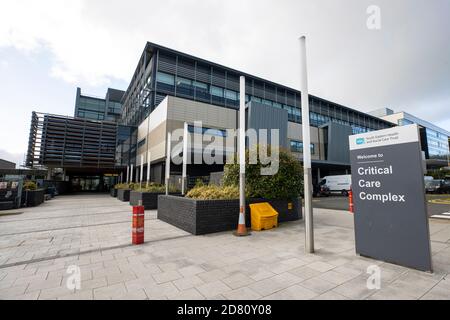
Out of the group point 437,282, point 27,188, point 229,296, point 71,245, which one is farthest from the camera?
point 27,188

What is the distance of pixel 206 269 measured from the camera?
3.86 meters

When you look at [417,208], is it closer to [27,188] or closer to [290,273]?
[290,273]

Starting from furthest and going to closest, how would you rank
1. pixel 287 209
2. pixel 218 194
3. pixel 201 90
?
1. pixel 201 90
2. pixel 287 209
3. pixel 218 194

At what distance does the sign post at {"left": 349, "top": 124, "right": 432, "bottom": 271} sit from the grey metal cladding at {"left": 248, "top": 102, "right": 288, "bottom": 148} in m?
19.4

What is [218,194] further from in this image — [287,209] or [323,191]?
[323,191]

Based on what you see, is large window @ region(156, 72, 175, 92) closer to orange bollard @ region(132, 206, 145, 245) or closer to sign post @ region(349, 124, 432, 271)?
orange bollard @ region(132, 206, 145, 245)

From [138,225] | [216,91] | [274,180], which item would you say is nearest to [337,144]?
[216,91]

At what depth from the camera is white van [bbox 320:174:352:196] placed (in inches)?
968

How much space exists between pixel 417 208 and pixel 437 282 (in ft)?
Answer: 3.63

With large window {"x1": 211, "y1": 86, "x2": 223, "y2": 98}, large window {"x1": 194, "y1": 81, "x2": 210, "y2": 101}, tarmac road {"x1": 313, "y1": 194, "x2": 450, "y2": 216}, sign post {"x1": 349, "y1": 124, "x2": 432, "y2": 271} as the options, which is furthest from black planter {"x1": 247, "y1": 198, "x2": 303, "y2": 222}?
large window {"x1": 211, "y1": 86, "x2": 223, "y2": 98}

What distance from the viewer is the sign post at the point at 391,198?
371 centimetres

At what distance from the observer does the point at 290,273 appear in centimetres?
365

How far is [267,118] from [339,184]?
37.5 feet
